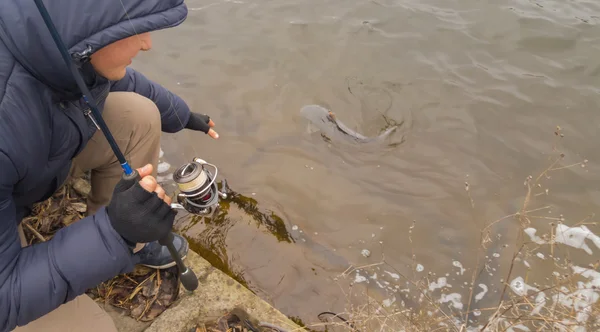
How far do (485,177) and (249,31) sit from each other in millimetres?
3936

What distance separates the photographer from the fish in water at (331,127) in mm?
4773

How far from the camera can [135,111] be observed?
8.93 feet

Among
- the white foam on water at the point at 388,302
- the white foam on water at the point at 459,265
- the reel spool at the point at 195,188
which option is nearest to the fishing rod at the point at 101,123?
the reel spool at the point at 195,188

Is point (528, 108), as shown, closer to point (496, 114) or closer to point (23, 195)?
point (496, 114)

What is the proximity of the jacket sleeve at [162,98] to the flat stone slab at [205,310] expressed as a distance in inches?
49.0

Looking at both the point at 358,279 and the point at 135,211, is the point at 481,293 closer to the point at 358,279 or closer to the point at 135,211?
the point at 358,279

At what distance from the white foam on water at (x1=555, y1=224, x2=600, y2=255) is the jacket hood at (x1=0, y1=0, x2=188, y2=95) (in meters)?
3.81

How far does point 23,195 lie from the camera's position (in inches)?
79.7

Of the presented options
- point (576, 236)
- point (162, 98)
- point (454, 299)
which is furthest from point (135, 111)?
point (576, 236)

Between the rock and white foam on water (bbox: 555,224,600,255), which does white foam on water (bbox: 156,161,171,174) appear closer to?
the rock

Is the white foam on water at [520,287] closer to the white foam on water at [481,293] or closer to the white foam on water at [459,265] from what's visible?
the white foam on water at [481,293]

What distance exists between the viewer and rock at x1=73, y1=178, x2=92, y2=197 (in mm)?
3457

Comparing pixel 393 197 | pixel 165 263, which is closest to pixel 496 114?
pixel 393 197

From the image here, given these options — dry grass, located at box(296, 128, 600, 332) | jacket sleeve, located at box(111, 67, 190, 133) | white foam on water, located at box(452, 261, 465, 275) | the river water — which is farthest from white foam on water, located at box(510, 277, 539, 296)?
jacket sleeve, located at box(111, 67, 190, 133)
